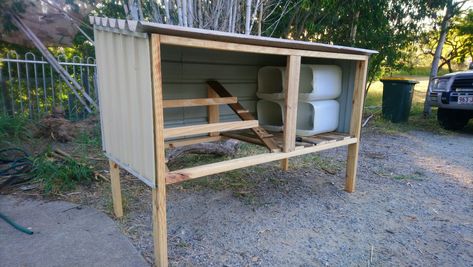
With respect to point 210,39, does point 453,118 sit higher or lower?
lower

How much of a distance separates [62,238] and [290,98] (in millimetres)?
1834

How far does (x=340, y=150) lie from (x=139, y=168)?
11.7 ft

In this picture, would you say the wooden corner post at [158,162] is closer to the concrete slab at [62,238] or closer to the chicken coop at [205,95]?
the chicken coop at [205,95]

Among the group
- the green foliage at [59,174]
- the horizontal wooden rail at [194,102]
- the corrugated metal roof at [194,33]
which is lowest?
the green foliage at [59,174]

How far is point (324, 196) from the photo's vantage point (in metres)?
2.84

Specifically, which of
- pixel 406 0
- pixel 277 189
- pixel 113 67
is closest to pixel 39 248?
pixel 113 67

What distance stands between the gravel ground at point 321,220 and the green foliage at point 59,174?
0.68 m

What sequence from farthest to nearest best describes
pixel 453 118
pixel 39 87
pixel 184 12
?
pixel 453 118 < pixel 39 87 < pixel 184 12

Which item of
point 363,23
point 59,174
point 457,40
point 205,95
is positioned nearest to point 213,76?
point 205,95

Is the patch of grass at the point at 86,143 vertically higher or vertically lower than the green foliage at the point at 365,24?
lower

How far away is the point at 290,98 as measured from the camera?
6.96ft

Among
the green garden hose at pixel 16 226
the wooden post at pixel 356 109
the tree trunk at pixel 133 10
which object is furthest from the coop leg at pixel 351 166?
the tree trunk at pixel 133 10

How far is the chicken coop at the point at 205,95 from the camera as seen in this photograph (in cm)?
150

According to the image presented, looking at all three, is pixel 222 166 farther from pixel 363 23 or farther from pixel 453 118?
pixel 453 118
